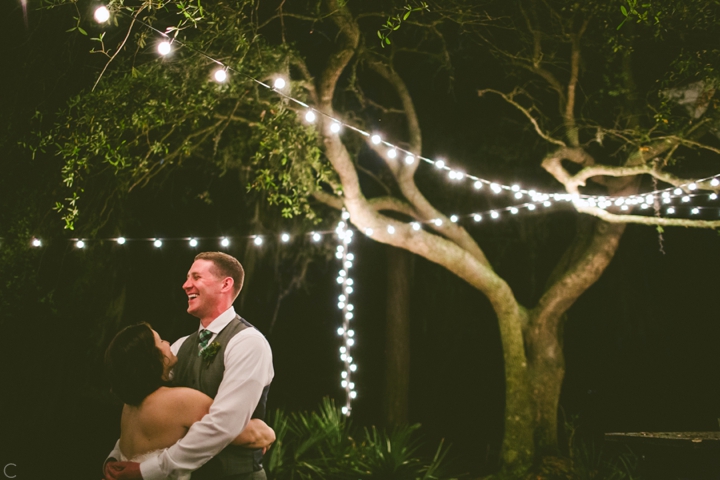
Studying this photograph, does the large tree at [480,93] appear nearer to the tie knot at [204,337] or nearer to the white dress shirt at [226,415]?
the tie knot at [204,337]

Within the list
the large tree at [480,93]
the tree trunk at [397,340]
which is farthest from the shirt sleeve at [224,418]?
the tree trunk at [397,340]

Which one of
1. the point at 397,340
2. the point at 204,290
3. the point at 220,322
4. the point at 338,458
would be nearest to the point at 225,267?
the point at 204,290

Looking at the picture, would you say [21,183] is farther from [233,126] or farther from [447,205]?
[447,205]

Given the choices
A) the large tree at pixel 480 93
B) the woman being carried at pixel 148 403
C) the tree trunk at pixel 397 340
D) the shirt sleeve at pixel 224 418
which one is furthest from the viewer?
the tree trunk at pixel 397 340

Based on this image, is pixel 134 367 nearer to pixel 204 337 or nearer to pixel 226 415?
pixel 204 337

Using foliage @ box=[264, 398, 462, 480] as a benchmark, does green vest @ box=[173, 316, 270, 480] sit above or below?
above

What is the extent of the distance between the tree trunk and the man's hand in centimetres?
741

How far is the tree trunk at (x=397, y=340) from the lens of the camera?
9.56m

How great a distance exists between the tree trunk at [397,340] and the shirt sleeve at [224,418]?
7.33m

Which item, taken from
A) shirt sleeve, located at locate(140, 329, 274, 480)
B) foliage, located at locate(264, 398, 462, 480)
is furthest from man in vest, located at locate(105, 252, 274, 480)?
foliage, located at locate(264, 398, 462, 480)

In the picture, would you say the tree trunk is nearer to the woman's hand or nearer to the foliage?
the foliage

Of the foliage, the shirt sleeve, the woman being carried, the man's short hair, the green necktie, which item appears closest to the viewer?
the shirt sleeve

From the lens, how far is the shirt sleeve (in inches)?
92.6

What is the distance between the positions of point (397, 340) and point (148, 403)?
7483 mm
